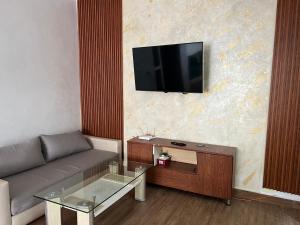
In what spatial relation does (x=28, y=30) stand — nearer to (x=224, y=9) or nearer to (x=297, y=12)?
(x=224, y=9)

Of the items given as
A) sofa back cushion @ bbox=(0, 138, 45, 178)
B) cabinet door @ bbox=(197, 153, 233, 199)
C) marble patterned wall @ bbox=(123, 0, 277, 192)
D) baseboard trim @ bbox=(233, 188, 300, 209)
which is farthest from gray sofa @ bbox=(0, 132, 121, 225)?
baseboard trim @ bbox=(233, 188, 300, 209)

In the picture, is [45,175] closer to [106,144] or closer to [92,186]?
[92,186]

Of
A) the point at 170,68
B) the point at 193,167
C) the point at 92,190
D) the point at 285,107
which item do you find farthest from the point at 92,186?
the point at 285,107

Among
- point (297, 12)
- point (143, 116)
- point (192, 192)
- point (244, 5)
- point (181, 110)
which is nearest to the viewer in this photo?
point (297, 12)

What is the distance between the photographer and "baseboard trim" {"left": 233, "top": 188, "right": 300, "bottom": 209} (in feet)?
9.02

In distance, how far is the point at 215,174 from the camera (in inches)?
109

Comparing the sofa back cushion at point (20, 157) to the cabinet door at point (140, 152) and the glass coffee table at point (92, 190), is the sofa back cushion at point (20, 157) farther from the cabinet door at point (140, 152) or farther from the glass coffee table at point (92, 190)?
the cabinet door at point (140, 152)

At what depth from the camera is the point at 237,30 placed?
9.30 feet

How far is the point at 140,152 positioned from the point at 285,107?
1847 mm

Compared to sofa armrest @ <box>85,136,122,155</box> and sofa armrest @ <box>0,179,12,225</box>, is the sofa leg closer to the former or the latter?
sofa armrest @ <box>0,179,12,225</box>

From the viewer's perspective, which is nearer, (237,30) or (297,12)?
(297,12)

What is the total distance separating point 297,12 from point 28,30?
3.23m

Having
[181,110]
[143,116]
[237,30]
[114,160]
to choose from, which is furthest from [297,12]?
[114,160]

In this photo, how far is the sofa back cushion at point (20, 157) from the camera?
256 cm
